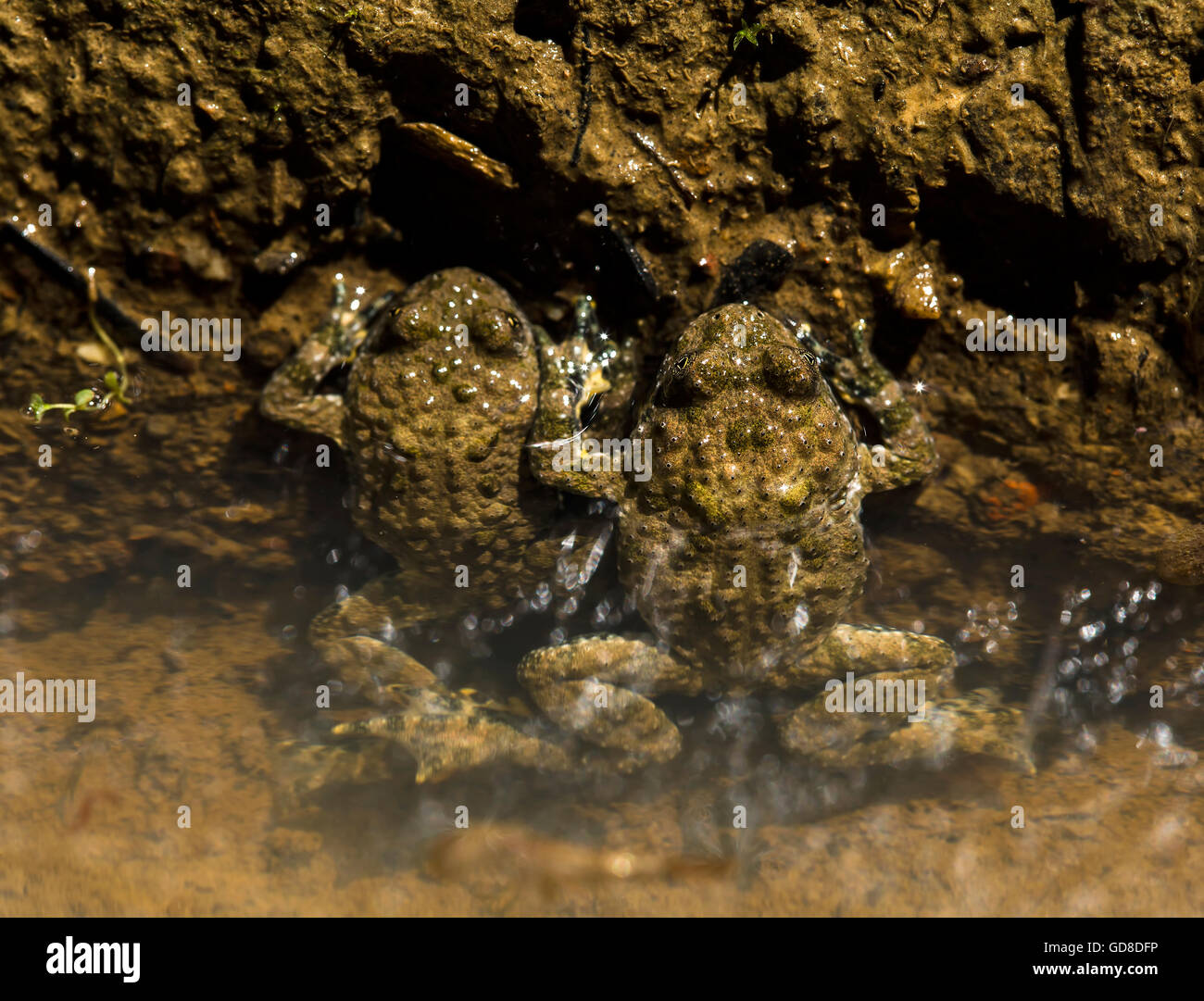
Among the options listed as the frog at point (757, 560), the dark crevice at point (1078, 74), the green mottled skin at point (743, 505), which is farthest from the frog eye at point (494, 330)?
the dark crevice at point (1078, 74)

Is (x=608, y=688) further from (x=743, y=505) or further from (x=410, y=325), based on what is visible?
(x=410, y=325)

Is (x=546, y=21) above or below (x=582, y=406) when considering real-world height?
above

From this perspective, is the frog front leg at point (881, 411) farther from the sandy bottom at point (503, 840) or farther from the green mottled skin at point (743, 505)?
the sandy bottom at point (503, 840)

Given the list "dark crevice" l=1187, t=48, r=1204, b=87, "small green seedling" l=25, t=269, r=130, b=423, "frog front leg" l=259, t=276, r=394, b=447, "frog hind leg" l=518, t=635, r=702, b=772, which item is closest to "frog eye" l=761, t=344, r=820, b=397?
"frog hind leg" l=518, t=635, r=702, b=772

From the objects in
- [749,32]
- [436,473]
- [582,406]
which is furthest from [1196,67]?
[436,473]

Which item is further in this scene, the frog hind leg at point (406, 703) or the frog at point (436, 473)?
the frog hind leg at point (406, 703)

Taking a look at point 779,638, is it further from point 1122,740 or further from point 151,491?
point 151,491
